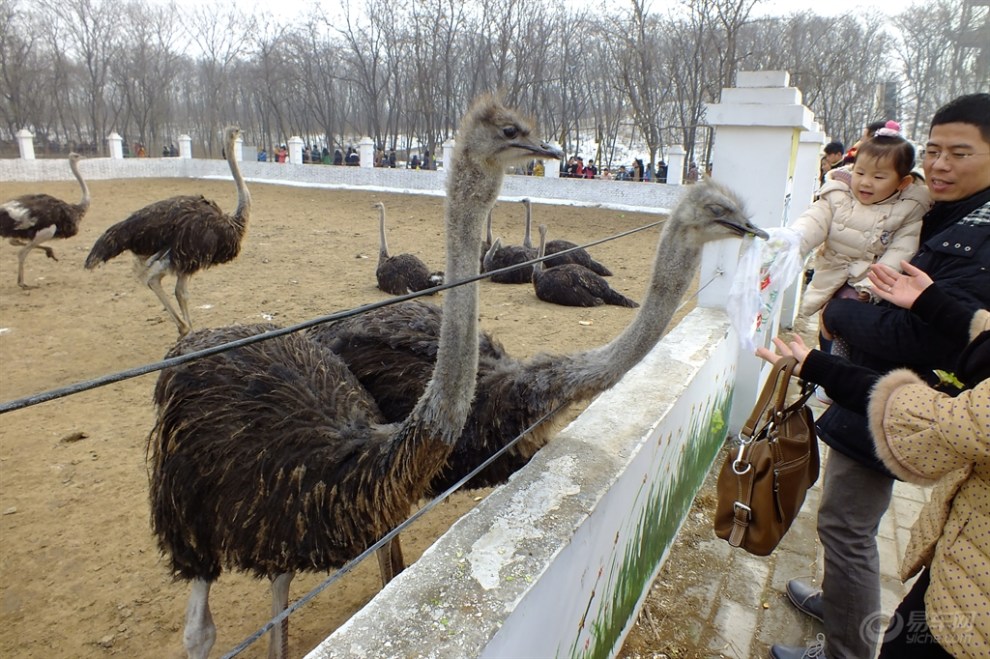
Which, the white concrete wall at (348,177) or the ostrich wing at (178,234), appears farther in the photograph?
the white concrete wall at (348,177)

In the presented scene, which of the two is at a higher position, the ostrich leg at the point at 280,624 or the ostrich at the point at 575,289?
the ostrich at the point at 575,289

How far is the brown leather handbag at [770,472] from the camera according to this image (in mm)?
1826

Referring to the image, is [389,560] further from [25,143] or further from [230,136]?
[25,143]

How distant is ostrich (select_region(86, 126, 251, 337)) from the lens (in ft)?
20.3

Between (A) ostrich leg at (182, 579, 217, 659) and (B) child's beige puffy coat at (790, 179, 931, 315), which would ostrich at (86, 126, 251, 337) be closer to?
(A) ostrich leg at (182, 579, 217, 659)

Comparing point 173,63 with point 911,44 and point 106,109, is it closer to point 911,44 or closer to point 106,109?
point 106,109

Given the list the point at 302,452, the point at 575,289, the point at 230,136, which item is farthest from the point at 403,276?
the point at 302,452

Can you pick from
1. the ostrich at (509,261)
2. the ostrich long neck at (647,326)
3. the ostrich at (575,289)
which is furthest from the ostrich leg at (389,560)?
the ostrich at (509,261)

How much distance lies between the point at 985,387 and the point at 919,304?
1.21ft

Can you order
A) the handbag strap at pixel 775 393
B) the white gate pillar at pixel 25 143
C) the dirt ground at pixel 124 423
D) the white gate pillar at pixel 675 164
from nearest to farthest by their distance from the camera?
the handbag strap at pixel 775 393
the dirt ground at pixel 124 423
the white gate pillar at pixel 675 164
the white gate pillar at pixel 25 143

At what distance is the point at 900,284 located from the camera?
4.95ft

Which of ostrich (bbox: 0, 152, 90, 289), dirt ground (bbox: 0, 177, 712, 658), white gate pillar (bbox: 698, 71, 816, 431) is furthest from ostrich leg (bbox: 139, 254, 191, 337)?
white gate pillar (bbox: 698, 71, 816, 431)

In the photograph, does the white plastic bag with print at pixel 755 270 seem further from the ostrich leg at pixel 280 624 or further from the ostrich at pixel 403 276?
the ostrich at pixel 403 276

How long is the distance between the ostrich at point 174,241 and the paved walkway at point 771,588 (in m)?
5.03
